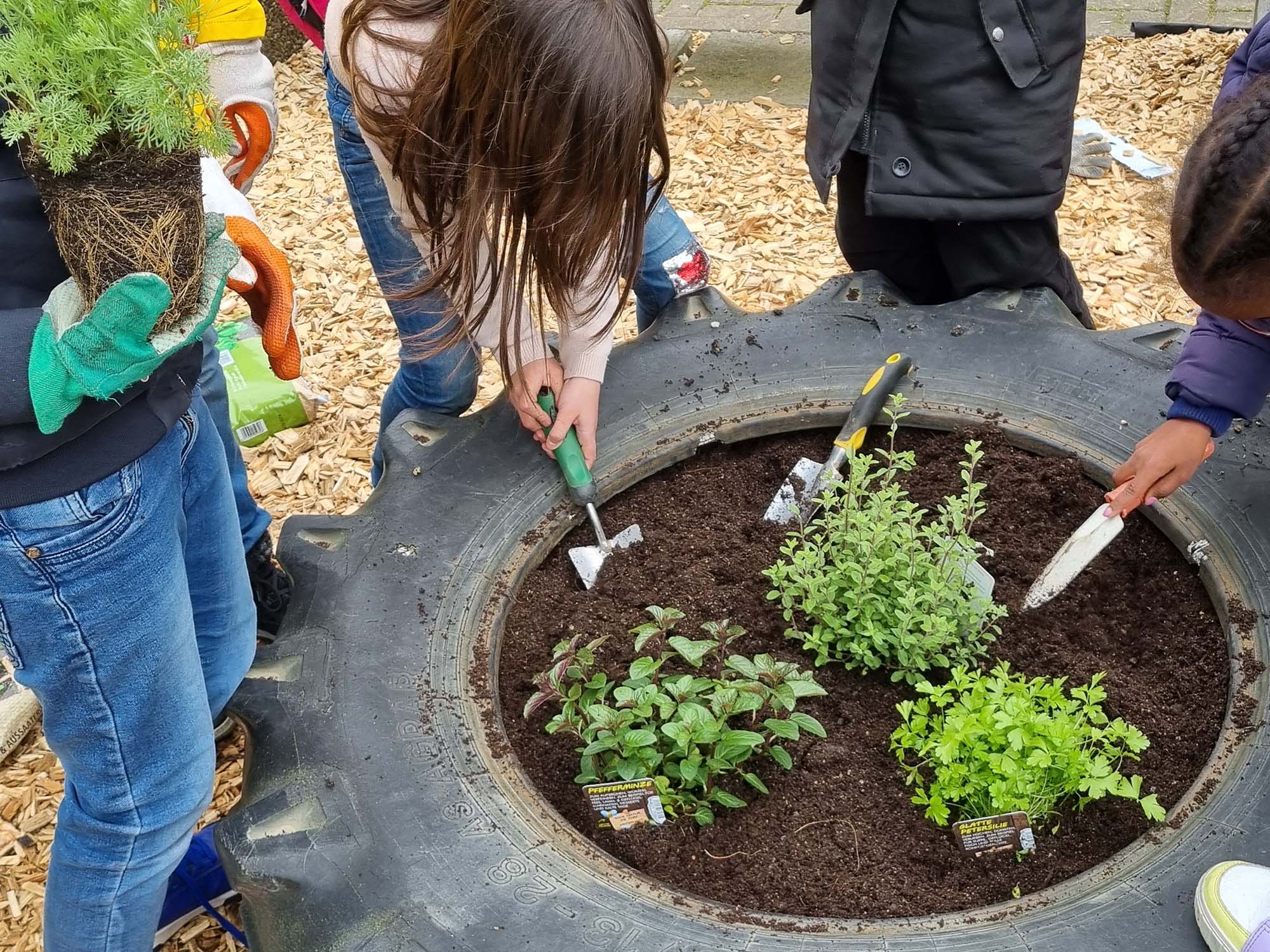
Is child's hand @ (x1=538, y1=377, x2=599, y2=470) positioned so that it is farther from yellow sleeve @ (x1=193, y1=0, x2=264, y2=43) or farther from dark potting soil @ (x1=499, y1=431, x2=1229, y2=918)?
yellow sleeve @ (x1=193, y1=0, x2=264, y2=43)

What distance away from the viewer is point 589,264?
1.46 meters

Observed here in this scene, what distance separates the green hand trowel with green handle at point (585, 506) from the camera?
6.14 feet

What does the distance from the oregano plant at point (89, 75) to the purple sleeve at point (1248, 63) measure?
1.39m

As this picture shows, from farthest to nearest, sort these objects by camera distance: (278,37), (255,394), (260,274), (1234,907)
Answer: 1. (278,37)
2. (255,394)
3. (260,274)
4. (1234,907)

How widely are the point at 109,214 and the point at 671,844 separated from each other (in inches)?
40.4

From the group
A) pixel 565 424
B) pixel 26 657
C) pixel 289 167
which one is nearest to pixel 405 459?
pixel 565 424

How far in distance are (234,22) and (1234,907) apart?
170cm

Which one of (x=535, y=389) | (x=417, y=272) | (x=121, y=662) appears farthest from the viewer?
(x=417, y=272)

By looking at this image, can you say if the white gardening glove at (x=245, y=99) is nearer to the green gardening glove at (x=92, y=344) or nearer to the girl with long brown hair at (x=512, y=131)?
the girl with long brown hair at (x=512, y=131)

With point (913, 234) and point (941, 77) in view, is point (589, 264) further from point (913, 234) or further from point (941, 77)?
point (913, 234)

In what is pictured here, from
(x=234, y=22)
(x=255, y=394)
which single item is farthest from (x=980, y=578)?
(x=255, y=394)

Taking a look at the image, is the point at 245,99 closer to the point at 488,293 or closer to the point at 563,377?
the point at 488,293

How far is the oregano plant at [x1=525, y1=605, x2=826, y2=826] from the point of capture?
1441 mm

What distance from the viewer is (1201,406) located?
5.59 ft
